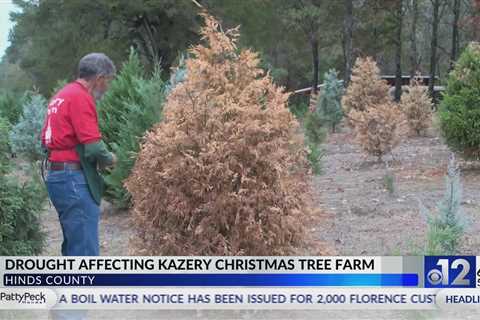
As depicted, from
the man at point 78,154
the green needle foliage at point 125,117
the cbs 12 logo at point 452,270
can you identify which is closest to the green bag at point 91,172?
the man at point 78,154

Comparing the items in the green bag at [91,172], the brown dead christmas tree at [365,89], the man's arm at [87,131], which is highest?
the brown dead christmas tree at [365,89]

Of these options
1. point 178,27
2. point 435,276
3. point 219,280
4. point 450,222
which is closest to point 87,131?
point 219,280

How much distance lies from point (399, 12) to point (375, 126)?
2287cm

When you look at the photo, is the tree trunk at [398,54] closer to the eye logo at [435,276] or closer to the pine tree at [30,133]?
the pine tree at [30,133]

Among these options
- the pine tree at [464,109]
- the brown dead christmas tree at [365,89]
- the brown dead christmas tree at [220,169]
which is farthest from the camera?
the brown dead christmas tree at [365,89]

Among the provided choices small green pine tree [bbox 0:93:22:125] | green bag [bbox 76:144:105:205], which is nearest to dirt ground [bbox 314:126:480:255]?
green bag [bbox 76:144:105:205]

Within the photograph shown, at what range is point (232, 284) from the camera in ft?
14.3

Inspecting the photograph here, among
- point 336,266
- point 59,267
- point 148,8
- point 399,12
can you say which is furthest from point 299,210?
point 399,12

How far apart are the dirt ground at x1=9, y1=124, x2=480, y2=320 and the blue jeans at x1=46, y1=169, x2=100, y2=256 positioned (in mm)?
701

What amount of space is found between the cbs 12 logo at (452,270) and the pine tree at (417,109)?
12.5 m

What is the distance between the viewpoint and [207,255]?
4328 mm

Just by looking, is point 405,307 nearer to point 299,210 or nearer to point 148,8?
point 299,210

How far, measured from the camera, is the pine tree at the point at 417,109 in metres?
16.6

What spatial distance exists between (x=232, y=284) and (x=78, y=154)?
1320mm
